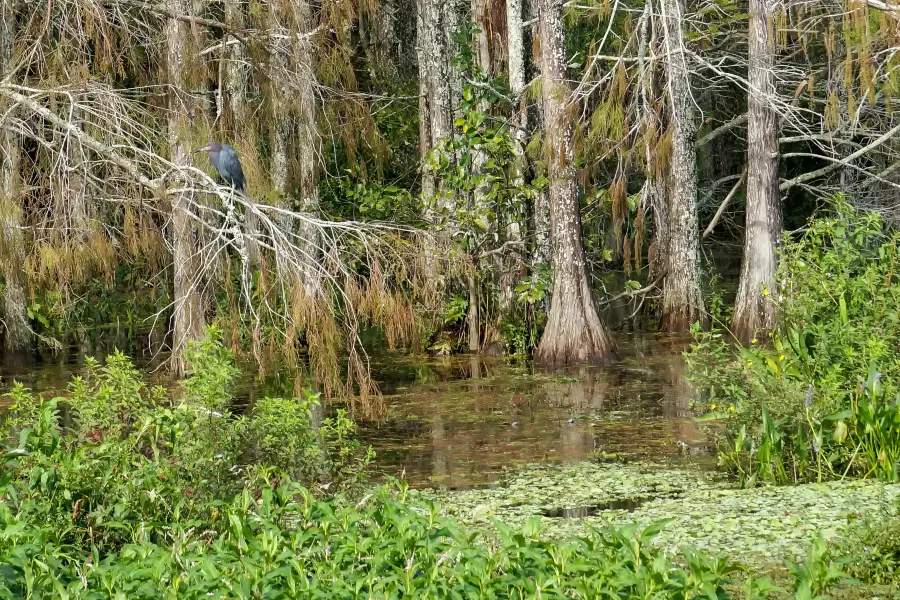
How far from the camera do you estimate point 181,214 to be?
10859mm

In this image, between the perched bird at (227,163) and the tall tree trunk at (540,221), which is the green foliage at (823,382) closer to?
the perched bird at (227,163)

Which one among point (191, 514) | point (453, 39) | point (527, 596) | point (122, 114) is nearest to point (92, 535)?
point (191, 514)

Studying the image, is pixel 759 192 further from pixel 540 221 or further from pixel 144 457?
pixel 144 457

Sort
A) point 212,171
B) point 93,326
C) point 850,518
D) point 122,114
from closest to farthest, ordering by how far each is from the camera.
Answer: point 850,518 < point 122,114 < point 212,171 < point 93,326

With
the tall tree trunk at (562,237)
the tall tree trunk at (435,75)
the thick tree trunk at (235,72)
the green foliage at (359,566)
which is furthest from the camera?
the tall tree trunk at (435,75)

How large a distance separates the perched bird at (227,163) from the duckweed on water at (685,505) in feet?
9.91

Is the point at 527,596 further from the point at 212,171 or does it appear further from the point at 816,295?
the point at 212,171

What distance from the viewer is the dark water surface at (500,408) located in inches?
299

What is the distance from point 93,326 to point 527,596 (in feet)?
43.5

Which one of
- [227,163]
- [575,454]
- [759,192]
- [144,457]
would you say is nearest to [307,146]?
[227,163]

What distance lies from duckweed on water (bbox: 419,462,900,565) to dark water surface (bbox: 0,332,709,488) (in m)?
0.44

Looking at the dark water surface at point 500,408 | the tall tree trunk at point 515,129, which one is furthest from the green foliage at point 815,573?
the tall tree trunk at point 515,129

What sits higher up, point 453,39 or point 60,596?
point 453,39

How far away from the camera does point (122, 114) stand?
26.6ft
